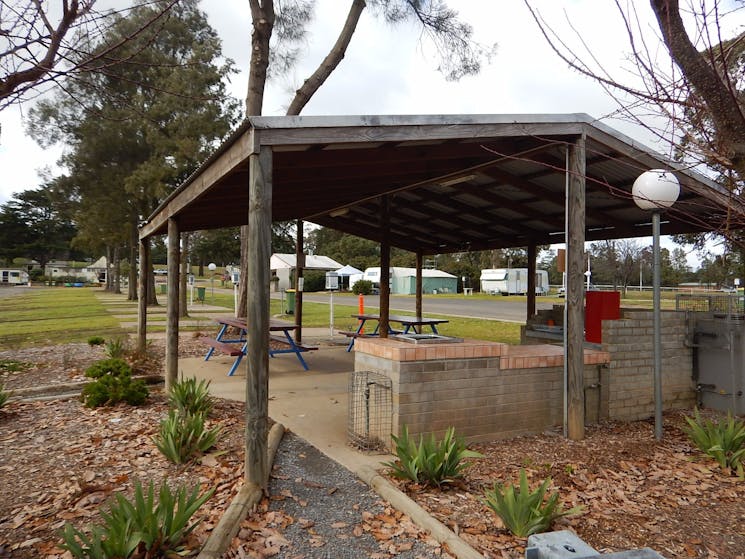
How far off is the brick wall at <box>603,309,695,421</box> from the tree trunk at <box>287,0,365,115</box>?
8149 mm

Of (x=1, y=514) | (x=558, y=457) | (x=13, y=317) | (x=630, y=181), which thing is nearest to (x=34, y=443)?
(x=1, y=514)

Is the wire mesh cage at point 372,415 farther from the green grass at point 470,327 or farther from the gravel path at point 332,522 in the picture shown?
the green grass at point 470,327

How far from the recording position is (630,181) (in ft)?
21.4

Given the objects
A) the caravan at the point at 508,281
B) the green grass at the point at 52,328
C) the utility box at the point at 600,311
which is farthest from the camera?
the caravan at the point at 508,281

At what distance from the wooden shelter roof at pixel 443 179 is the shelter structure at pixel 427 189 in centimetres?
2

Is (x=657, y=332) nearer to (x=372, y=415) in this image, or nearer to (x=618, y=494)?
(x=618, y=494)

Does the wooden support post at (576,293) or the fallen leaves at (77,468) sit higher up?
the wooden support post at (576,293)

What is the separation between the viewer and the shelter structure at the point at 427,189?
3520 mm

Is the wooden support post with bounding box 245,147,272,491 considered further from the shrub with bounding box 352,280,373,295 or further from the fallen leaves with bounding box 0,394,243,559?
the shrub with bounding box 352,280,373,295

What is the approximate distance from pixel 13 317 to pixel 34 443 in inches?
651

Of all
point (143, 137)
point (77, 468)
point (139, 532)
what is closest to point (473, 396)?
point (139, 532)

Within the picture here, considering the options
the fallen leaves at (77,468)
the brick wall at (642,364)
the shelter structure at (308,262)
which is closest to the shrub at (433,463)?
the fallen leaves at (77,468)

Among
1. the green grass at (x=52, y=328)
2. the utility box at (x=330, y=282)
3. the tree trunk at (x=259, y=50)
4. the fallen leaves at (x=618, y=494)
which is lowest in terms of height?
the fallen leaves at (x=618, y=494)

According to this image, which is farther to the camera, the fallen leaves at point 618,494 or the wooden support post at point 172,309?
the wooden support post at point 172,309
